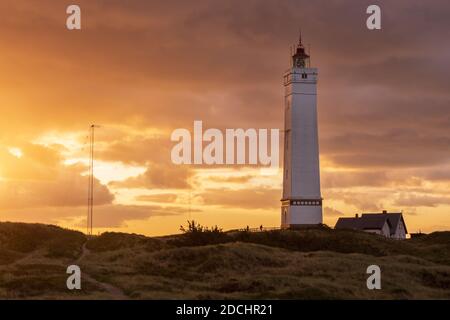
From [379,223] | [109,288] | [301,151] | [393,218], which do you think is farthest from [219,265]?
[393,218]

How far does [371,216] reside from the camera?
110 meters

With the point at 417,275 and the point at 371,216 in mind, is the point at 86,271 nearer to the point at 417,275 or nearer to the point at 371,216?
the point at 417,275

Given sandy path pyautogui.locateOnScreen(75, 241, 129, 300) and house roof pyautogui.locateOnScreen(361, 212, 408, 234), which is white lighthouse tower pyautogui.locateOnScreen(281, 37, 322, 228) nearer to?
house roof pyautogui.locateOnScreen(361, 212, 408, 234)

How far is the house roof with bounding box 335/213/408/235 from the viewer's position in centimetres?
10756

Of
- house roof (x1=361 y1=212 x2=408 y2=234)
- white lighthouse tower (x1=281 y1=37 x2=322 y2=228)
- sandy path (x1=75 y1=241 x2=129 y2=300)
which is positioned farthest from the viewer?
house roof (x1=361 y1=212 x2=408 y2=234)

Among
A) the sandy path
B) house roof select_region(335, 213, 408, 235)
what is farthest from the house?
the sandy path

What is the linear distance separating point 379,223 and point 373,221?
1077 mm

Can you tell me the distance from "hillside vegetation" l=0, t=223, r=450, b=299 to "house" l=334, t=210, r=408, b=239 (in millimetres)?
17483

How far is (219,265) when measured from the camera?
61.3 meters

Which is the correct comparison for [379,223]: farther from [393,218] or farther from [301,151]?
[301,151]
